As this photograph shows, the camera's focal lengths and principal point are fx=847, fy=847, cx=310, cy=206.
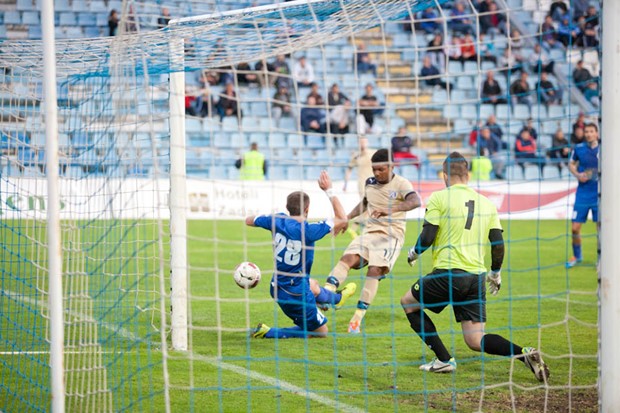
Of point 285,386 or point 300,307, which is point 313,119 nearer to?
point 300,307

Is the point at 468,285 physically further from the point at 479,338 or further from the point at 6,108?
the point at 6,108

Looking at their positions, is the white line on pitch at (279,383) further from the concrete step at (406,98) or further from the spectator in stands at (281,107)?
the concrete step at (406,98)

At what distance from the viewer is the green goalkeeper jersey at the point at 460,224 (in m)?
6.62

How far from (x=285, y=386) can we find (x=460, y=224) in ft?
6.09

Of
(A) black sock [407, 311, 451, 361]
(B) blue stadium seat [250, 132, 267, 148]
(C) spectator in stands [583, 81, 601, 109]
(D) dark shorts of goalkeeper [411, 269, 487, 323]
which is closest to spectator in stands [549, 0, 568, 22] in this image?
(C) spectator in stands [583, 81, 601, 109]

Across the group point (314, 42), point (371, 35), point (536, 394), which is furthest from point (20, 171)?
point (371, 35)

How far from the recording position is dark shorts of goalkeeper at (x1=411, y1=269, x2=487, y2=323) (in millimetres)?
6559

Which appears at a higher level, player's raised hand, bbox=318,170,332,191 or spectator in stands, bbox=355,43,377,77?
spectator in stands, bbox=355,43,377,77

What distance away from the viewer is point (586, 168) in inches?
511

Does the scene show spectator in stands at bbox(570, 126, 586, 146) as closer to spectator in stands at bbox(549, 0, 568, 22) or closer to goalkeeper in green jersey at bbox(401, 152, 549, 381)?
spectator in stands at bbox(549, 0, 568, 22)

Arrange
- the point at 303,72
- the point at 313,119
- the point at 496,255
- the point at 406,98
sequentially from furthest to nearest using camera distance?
the point at 406,98
the point at 303,72
the point at 313,119
the point at 496,255

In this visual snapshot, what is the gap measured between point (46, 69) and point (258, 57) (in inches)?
113

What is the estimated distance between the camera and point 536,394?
21.0ft

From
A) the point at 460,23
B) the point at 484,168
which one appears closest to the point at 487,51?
the point at 460,23
